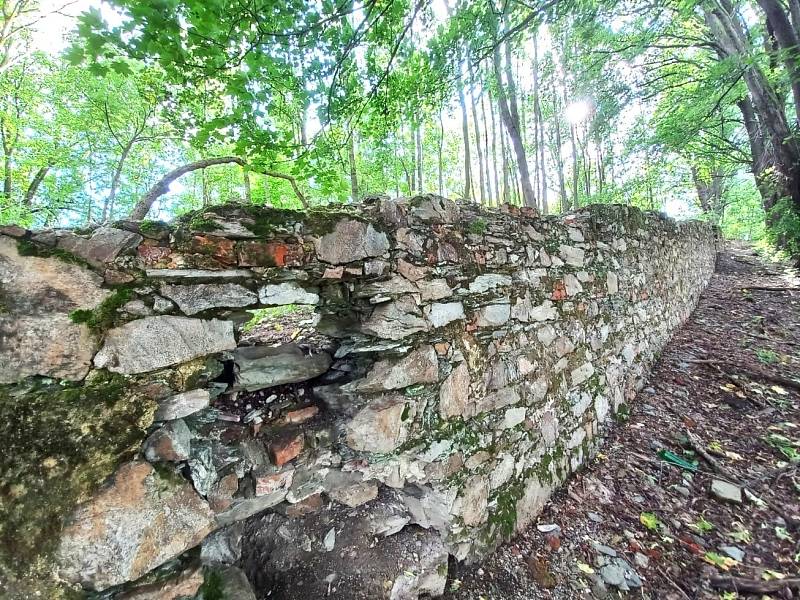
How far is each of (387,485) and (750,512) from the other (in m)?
2.52

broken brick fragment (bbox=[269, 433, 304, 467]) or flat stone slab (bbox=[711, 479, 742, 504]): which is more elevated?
broken brick fragment (bbox=[269, 433, 304, 467])

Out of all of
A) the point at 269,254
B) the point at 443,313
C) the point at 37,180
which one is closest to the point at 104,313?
the point at 269,254

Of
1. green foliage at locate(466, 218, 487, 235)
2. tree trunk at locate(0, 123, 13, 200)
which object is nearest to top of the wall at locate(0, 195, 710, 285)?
green foliage at locate(466, 218, 487, 235)

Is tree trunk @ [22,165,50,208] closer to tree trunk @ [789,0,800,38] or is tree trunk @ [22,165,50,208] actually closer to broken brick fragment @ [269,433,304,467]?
broken brick fragment @ [269,433,304,467]

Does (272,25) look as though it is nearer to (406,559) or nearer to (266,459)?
(266,459)

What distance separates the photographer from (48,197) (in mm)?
11156

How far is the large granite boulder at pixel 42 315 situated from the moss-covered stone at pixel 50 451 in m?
0.06

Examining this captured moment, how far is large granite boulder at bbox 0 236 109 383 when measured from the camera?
41.3 inches

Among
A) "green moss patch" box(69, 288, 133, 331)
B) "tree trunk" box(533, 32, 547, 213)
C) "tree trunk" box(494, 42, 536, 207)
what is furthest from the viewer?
"tree trunk" box(533, 32, 547, 213)

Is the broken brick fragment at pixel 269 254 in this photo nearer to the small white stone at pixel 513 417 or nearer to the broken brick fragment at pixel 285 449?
the broken brick fragment at pixel 285 449

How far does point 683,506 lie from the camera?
2.39 metres

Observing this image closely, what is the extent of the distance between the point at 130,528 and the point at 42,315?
76 cm

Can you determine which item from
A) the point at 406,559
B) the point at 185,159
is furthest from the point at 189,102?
the point at 185,159

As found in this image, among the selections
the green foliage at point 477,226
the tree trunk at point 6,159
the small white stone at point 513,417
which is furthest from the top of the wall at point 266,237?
the tree trunk at point 6,159
